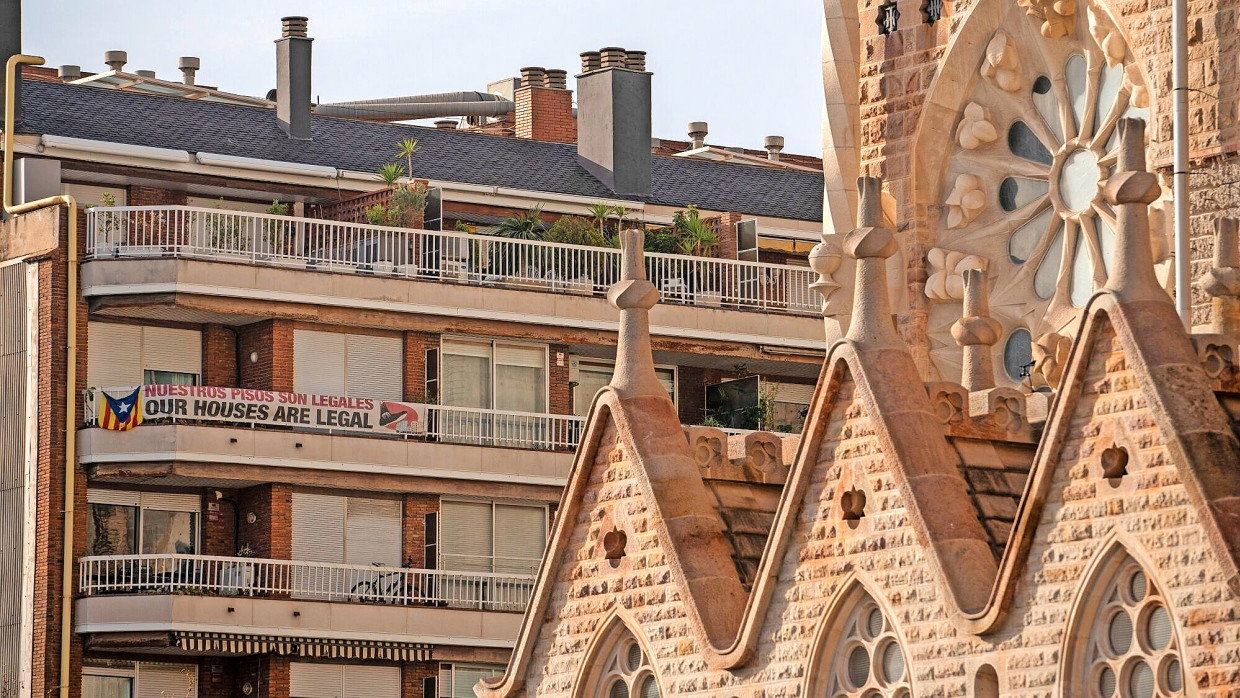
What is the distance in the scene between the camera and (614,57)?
68.7 meters

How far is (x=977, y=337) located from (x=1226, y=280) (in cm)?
347

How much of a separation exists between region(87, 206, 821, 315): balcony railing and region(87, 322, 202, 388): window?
4.76 ft

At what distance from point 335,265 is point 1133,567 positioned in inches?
1126

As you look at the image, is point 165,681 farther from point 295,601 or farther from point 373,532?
point 373,532

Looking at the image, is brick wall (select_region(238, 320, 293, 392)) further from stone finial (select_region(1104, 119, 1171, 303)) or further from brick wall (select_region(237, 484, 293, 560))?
stone finial (select_region(1104, 119, 1171, 303))

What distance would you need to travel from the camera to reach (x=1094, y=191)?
3856cm

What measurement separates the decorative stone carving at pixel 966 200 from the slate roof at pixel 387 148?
23994mm

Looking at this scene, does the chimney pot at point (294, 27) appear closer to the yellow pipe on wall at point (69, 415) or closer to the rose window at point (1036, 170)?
the yellow pipe on wall at point (69, 415)

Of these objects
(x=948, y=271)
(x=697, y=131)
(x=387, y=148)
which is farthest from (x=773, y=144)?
(x=948, y=271)

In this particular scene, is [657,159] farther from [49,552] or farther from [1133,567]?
[1133,567]

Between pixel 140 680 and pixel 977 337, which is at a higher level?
pixel 977 337

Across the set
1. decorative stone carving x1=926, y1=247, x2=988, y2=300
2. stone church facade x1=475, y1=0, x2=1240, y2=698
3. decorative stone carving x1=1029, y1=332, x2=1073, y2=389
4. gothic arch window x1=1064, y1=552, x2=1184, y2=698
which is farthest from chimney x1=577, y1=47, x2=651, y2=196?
gothic arch window x1=1064, y1=552, x2=1184, y2=698

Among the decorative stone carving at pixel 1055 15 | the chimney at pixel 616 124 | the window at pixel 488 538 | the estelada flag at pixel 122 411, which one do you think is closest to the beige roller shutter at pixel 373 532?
the window at pixel 488 538

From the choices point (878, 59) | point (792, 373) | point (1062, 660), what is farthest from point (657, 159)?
point (1062, 660)
